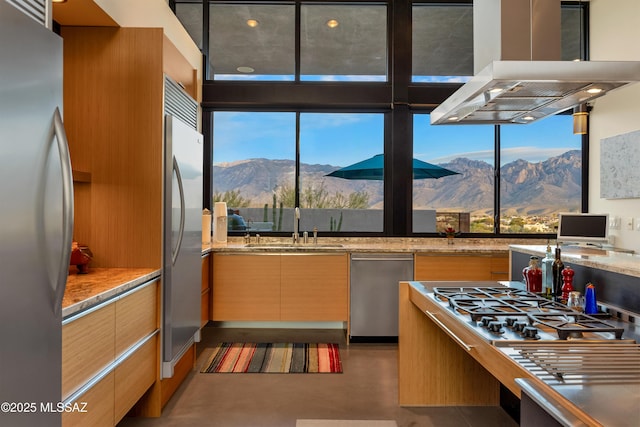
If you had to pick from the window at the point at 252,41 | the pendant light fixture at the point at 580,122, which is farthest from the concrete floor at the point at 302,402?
the window at the point at 252,41

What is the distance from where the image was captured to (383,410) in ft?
8.96

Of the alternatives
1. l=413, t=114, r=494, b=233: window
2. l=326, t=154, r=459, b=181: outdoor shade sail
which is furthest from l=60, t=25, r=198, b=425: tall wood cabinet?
l=413, t=114, r=494, b=233: window

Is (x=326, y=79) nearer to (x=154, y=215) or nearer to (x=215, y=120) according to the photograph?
(x=215, y=120)

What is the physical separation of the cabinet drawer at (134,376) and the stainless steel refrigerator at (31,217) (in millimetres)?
770

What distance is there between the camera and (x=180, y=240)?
2.75 meters

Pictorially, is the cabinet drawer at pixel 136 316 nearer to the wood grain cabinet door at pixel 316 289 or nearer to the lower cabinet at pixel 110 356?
the lower cabinet at pixel 110 356

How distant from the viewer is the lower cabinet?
166cm

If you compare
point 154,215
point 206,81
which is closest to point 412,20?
point 206,81

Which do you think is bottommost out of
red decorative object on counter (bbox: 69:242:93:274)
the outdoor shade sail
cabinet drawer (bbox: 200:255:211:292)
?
cabinet drawer (bbox: 200:255:211:292)

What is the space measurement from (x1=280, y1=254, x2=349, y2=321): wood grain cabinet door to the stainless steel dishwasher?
94 millimetres

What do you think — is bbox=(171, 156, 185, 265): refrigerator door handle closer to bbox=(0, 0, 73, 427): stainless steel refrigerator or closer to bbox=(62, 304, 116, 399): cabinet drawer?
bbox=(62, 304, 116, 399): cabinet drawer

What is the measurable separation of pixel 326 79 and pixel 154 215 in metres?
2.87

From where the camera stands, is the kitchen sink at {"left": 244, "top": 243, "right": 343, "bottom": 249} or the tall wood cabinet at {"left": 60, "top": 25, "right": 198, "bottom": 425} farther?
the kitchen sink at {"left": 244, "top": 243, "right": 343, "bottom": 249}

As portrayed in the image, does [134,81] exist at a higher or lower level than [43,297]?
higher
